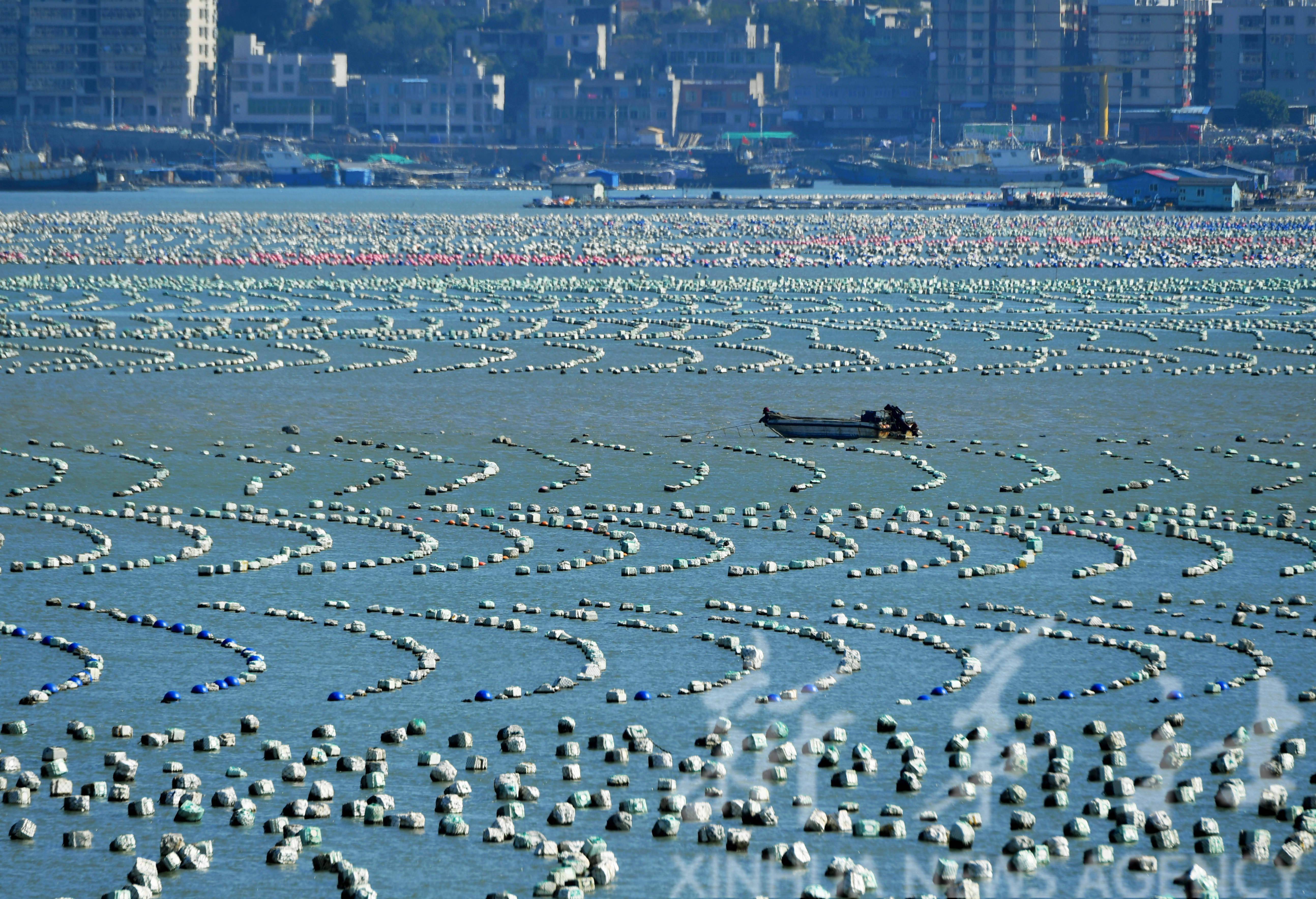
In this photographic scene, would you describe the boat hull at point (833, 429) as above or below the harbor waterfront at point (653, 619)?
above

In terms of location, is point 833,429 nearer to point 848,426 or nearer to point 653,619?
point 848,426

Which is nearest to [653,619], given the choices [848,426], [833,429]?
[848,426]

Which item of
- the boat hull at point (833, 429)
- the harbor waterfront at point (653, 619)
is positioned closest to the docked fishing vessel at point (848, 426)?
the boat hull at point (833, 429)

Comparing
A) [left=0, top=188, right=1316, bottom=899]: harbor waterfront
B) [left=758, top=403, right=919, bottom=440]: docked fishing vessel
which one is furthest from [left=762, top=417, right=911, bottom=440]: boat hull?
[left=0, top=188, right=1316, bottom=899]: harbor waterfront

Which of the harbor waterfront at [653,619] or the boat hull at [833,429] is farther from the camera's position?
the boat hull at [833,429]

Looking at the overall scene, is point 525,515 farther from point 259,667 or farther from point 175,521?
point 259,667

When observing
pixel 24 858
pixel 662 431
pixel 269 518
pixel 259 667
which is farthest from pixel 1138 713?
pixel 662 431

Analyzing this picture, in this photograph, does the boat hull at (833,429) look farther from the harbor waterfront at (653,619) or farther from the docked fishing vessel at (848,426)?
the harbor waterfront at (653,619)
